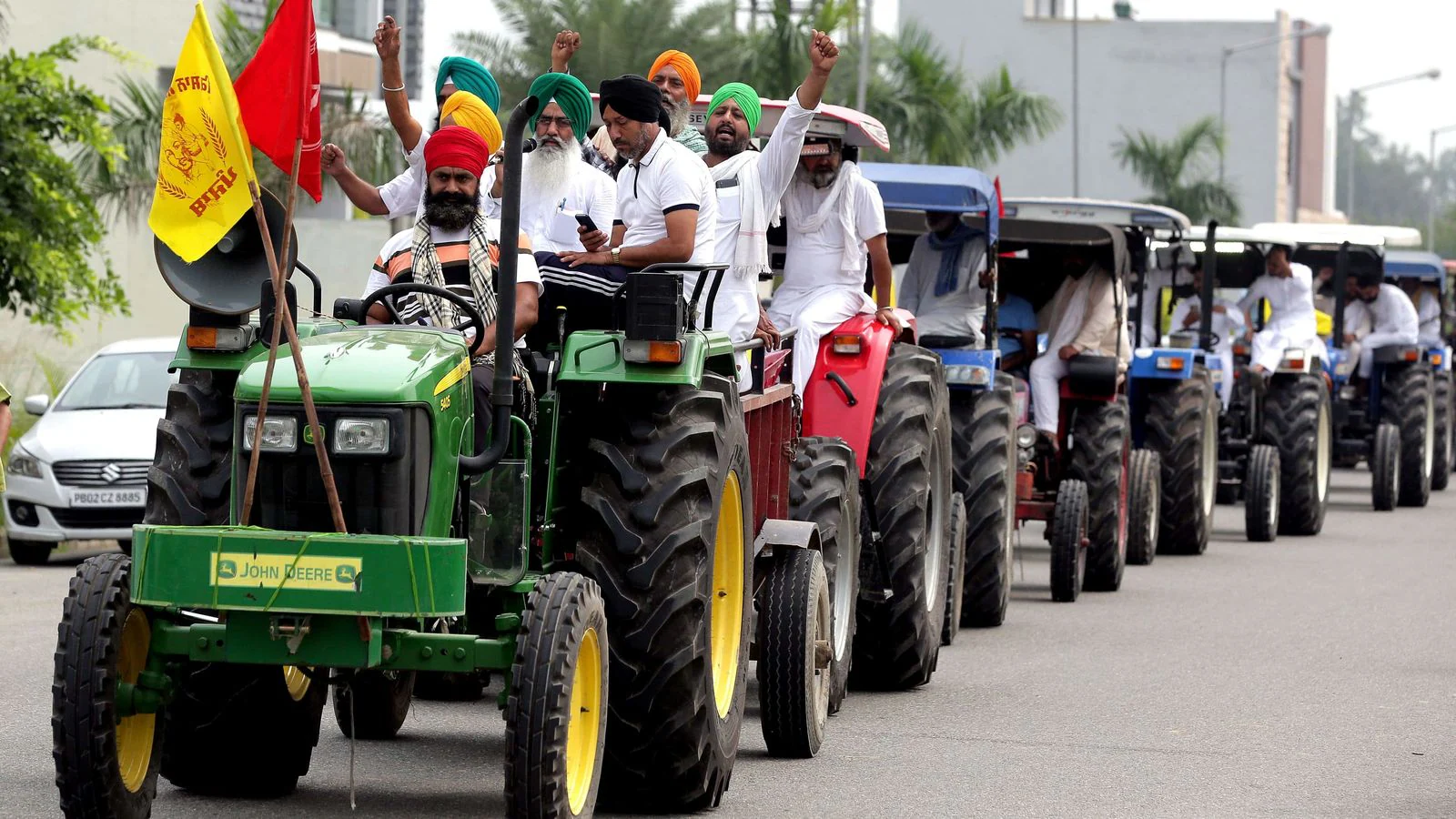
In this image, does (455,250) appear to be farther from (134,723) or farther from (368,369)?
(134,723)

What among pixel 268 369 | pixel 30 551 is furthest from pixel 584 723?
pixel 30 551

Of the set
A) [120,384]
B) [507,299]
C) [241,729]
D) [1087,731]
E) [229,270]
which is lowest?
[1087,731]

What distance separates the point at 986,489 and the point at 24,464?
288 inches

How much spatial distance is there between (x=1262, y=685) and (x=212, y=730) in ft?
18.3

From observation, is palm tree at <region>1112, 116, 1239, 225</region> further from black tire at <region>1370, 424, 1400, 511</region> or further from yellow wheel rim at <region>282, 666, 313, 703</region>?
yellow wheel rim at <region>282, 666, 313, 703</region>

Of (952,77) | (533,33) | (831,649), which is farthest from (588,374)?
(952,77)

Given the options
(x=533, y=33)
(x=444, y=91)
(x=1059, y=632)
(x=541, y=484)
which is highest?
(x=533, y=33)

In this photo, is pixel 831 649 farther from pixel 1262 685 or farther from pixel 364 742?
pixel 1262 685

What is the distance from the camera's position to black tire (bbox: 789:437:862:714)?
952cm

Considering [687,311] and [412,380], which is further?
[687,311]

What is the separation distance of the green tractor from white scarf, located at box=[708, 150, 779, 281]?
1959 mm

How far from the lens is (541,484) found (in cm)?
717

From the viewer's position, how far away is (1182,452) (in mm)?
17531

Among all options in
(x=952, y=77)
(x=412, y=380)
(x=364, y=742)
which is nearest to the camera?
(x=412, y=380)
